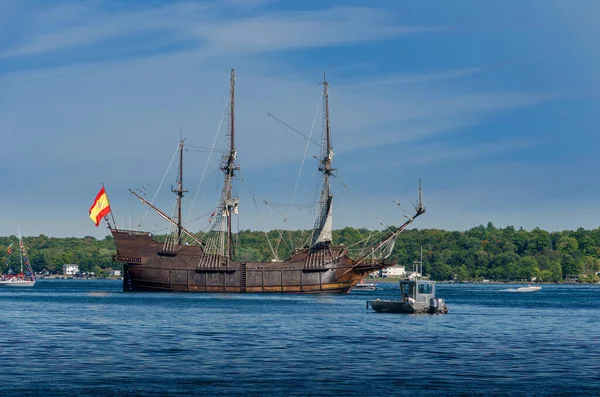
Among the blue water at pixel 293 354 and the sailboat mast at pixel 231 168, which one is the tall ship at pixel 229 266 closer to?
the sailboat mast at pixel 231 168

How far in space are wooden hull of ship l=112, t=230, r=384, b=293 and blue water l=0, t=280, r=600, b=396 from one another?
45.9 m

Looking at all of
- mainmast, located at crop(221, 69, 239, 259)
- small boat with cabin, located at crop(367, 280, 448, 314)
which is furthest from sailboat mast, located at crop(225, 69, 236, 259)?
small boat with cabin, located at crop(367, 280, 448, 314)

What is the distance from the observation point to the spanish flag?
144 meters

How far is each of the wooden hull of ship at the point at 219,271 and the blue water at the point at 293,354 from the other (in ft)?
151

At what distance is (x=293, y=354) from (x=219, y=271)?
8791 cm

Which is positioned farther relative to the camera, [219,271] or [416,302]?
[219,271]

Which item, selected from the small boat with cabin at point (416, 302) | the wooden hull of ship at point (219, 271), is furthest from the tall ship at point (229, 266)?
the small boat with cabin at point (416, 302)

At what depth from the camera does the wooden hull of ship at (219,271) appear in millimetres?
142750

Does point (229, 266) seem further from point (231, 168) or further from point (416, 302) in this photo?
point (416, 302)

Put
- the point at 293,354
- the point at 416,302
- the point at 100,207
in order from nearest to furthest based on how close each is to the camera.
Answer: the point at 293,354 < the point at 416,302 < the point at 100,207

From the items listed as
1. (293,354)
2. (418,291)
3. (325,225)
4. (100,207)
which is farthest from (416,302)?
(100,207)

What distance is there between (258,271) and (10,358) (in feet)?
302

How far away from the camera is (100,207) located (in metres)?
145

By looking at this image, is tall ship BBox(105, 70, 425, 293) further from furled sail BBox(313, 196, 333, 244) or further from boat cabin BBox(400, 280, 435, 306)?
boat cabin BBox(400, 280, 435, 306)
